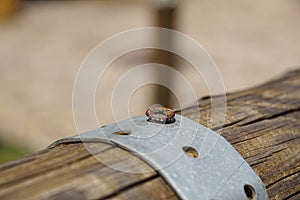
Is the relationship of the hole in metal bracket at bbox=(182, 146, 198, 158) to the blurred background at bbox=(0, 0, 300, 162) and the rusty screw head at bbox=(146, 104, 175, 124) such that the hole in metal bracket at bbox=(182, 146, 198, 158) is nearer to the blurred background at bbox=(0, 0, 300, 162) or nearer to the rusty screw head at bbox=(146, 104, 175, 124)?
the rusty screw head at bbox=(146, 104, 175, 124)

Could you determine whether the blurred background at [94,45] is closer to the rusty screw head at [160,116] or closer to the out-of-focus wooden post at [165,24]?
the out-of-focus wooden post at [165,24]

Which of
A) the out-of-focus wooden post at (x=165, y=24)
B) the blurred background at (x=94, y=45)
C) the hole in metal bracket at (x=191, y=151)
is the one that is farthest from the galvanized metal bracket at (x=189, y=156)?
the blurred background at (x=94, y=45)

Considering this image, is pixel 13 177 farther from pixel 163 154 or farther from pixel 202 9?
pixel 202 9

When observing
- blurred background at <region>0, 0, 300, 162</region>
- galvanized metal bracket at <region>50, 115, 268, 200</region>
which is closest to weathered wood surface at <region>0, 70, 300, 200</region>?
galvanized metal bracket at <region>50, 115, 268, 200</region>

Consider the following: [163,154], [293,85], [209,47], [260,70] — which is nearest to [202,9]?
[209,47]

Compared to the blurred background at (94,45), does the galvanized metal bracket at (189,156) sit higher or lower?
higher

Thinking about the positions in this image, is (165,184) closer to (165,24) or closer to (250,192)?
(250,192)
